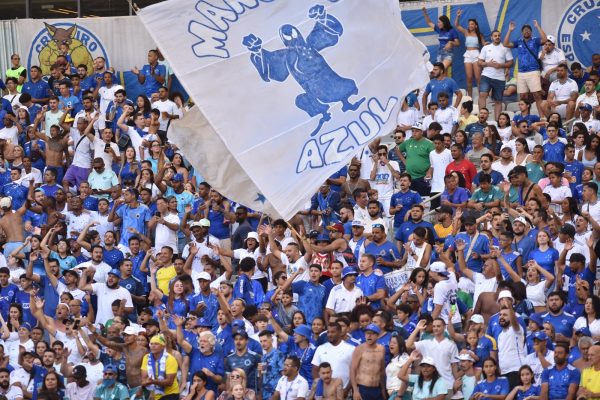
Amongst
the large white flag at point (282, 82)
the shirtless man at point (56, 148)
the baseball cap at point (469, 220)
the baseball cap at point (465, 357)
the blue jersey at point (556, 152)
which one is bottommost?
the shirtless man at point (56, 148)

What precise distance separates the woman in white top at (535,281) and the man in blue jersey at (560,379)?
5.36ft

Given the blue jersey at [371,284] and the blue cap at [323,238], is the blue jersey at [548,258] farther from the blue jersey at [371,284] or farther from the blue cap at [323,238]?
the blue cap at [323,238]

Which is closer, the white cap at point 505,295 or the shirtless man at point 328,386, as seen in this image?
the shirtless man at point 328,386

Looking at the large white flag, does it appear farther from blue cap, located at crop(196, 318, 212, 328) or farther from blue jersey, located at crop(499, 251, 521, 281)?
blue jersey, located at crop(499, 251, 521, 281)

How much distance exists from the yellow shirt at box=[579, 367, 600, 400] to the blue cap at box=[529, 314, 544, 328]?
4.12 feet

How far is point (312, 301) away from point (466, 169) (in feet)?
12.0

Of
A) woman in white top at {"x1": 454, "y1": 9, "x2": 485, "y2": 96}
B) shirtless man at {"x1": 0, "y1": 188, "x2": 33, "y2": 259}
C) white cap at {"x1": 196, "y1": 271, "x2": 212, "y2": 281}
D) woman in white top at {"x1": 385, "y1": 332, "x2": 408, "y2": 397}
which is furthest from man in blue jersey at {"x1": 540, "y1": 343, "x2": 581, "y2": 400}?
woman in white top at {"x1": 454, "y1": 9, "x2": 485, "y2": 96}

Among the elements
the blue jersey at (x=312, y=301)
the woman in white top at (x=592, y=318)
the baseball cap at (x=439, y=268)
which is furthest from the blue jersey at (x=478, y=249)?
the woman in white top at (x=592, y=318)

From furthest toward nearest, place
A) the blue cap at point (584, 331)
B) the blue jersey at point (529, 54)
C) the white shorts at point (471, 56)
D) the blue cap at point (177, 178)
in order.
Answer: the white shorts at point (471, 56), the blue jersey at point (529, 54), the blue cap at point (177, 178), the blue cap at point (584, 331)

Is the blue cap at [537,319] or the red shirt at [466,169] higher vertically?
the blue cap at [537,319]

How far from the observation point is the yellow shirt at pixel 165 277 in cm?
2050

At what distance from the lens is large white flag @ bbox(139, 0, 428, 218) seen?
14.2m

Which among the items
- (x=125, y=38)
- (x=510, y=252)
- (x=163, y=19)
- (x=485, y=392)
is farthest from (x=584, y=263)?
(x=125, y=38)

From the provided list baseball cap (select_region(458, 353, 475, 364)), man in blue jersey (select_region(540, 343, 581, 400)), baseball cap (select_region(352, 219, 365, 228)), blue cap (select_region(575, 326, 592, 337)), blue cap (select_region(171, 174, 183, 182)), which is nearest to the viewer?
man in blue jersey (select_region(540, 343, 581, 400))
